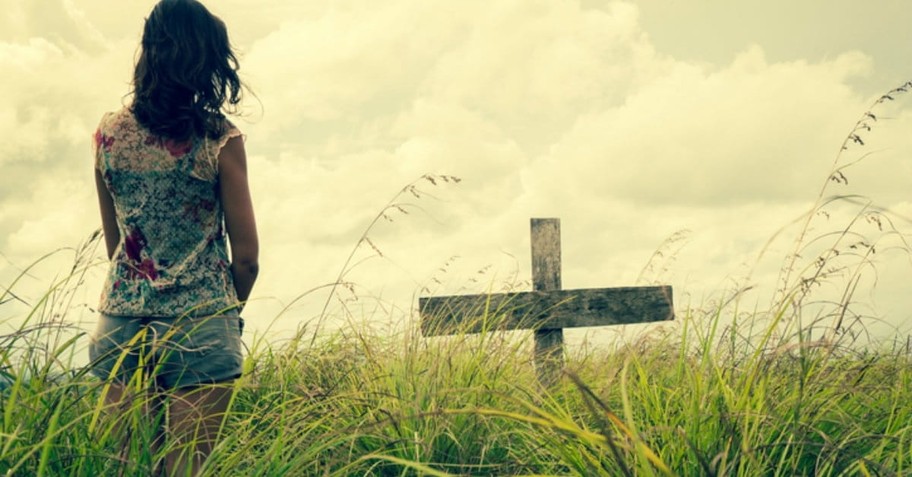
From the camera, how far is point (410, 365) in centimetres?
378

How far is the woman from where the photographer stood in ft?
10.2

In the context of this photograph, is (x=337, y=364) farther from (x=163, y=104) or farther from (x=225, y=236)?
(x=163, y=104)

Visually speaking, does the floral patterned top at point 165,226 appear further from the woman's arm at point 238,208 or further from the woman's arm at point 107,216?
the woman's arm at point 107,216

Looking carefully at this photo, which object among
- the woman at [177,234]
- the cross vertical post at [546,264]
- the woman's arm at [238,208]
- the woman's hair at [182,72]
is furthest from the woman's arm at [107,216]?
the cross vertical post at [546,264]

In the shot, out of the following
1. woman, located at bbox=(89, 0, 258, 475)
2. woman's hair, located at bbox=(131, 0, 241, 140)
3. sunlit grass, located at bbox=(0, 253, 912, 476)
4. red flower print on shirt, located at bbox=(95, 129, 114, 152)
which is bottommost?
sunlit grass, located at bbox=(0, 253, 912, 476)

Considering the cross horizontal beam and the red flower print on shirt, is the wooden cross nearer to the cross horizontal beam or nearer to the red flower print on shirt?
the cross horizontal beam

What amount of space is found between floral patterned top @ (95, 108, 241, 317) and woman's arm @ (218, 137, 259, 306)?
0.12ft

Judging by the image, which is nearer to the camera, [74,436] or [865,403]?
[74,436]

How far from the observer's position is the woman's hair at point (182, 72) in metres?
3.25

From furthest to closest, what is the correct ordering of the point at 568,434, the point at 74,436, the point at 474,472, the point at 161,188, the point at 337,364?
the point at 337,364
the point at 474,472
the point at 161,188
the point at 568,434
the point at 74,436

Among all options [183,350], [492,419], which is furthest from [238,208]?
[492,419]

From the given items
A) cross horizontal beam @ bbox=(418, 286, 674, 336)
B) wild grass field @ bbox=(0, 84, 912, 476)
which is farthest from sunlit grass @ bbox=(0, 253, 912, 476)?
cross horizontal beam @ bbox=(418, 286, 674, 336)

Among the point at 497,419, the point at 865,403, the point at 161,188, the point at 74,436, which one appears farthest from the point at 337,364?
the point at 865,403

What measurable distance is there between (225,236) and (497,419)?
1369mm
